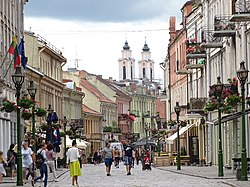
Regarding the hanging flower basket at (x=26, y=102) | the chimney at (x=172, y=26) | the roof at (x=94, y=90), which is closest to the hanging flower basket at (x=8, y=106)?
the hanging flower basket at (x=26, y=102)

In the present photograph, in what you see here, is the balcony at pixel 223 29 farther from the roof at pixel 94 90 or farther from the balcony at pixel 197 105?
the roof at pixel 94 90

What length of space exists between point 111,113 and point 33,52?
215 feet

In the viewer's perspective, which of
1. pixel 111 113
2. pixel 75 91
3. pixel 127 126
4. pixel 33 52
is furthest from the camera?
pixel 127 126

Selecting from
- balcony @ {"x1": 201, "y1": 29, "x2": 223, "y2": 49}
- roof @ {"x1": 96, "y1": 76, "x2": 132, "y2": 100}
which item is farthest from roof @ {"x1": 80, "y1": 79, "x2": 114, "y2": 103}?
balcony @ {"x1": 201, "y1": 29, "x2": 223, "y2": 49}

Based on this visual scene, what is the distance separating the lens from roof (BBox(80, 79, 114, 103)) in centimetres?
13450

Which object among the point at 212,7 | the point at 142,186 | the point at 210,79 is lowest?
the point at 142,186

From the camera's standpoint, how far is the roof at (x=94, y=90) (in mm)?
134500

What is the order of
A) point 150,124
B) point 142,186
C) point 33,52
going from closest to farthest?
1. point 142,186
2. point 33,52
3. point 150,124

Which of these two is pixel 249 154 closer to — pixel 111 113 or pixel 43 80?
pixel 43 80

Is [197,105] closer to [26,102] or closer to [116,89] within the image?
[26,102]

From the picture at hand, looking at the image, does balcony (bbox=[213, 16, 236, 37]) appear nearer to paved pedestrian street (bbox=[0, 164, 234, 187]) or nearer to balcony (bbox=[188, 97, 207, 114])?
paved pedestrian street (bbox=[0, 164, 234, 187])

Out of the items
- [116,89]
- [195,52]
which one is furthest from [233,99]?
[116,89]

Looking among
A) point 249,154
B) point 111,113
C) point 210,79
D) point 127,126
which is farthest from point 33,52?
point 127,126

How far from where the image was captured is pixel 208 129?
6353 cm
